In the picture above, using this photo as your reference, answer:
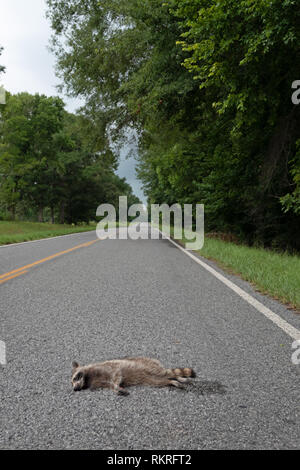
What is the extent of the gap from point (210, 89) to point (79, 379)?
9826 mm

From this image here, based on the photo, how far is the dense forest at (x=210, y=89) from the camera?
23.7 ft

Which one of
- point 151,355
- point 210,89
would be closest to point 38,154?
point 210,89

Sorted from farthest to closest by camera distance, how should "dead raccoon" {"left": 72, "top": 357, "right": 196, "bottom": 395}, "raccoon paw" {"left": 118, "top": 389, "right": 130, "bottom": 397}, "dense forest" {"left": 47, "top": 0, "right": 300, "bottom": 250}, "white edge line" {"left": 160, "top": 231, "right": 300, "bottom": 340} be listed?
"dense forest" {"left": 47, "top": 0, "right": 300, "bottom": 250}
"white edge line" {"left": 160, "top": 231, "right": 300, "bottom": 340}
"dead raccoon" {"left": 72, "top": 357, "right": 196, "bottom": 395}
"raccoon paw" {"left": 118, "top": 389, "right": 130, "bottom": 397}

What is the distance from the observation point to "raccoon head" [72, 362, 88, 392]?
108 inches

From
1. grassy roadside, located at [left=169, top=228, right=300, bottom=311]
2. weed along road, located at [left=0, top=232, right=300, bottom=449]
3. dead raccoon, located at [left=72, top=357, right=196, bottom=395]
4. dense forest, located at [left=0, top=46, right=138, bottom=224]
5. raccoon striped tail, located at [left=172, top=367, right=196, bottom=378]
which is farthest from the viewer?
dense forest, located at [left=0, top=46, right=138, bottom=224]

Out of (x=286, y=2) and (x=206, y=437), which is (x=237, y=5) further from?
(x=206, y=437)

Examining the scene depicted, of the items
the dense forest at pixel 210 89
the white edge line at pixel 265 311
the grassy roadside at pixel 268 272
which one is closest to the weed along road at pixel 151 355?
the white edge line at pixel 265 311

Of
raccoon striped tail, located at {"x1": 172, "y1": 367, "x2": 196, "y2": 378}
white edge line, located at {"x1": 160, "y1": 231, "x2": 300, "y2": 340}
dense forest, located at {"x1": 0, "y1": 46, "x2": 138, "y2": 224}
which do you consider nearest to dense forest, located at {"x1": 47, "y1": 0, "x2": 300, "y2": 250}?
white edge line, located at {"x1": 160, "y1": 231, "x2": 300, "y2": 340}

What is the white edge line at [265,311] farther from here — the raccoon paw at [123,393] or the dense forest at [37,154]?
the dense forest at [37,154]

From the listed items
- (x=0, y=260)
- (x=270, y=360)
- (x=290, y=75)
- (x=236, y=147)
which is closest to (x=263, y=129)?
(x=236, y=147)

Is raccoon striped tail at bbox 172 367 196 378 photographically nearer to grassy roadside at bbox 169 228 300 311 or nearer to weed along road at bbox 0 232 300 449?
weed along road at bbox 0 232 300 449

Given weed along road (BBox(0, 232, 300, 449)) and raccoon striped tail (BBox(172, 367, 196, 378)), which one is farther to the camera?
raccoon striped tail (BBox(172, 367, 196, 378))

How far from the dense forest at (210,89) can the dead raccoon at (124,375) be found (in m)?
5.89

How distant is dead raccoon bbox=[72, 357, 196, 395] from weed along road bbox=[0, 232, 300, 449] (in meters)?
0.08
